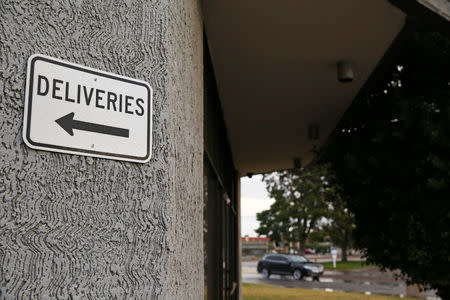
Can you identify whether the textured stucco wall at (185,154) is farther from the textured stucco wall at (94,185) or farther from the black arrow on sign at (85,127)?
the black arrow on sign at (85,127)

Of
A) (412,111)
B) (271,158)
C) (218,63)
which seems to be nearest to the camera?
(218,63)

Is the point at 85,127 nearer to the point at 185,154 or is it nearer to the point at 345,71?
the point at 185,154

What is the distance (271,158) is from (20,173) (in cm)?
821

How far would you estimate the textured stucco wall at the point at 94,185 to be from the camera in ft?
3.94

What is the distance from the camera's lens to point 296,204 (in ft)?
128

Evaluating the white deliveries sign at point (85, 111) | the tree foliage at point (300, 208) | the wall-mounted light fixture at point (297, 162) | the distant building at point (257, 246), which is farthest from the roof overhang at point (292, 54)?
Answer: the distant building at point (257, 246)

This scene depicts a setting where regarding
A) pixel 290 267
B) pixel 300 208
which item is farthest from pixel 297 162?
pixel 300 208

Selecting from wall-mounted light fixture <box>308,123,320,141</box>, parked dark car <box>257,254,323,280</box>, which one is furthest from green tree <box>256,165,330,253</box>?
wall-mounted light fixture <box>308,123,320,141</box>

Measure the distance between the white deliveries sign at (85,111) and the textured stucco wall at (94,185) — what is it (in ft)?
0.09

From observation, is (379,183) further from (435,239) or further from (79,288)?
(79,288)

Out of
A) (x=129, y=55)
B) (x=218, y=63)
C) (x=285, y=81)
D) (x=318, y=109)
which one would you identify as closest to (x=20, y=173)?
(x=129, y=55)

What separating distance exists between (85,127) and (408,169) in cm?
390

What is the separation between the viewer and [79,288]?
Result: 1.25 meters

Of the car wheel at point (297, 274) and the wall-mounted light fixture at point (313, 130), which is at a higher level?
the wall-mounted light fixture at point (313, 130)
